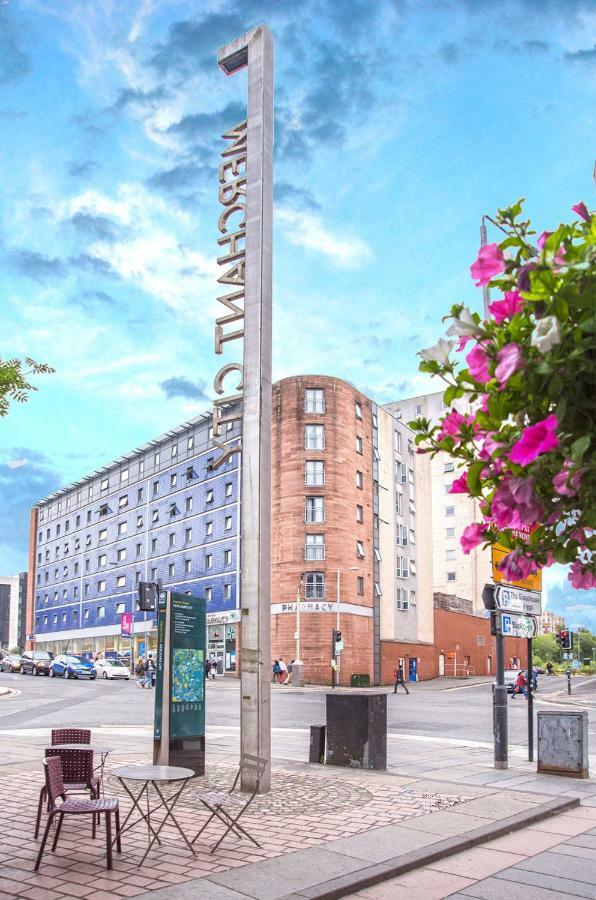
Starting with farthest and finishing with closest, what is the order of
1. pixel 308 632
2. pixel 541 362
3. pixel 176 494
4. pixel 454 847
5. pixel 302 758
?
pixel 176 494, pixel 308 632, pixel 302 758, pixel 454 847, pixel 541 362

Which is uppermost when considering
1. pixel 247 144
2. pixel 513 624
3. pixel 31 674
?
pixel 247 144

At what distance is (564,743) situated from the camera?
1252 centimetres

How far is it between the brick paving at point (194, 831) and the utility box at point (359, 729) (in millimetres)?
533

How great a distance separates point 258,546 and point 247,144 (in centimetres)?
563

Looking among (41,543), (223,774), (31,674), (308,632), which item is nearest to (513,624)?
(223,774)

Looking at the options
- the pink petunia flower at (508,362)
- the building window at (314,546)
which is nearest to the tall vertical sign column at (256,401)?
the pink petunia flower at (508,362)

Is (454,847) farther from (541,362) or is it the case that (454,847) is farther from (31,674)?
(31,674)

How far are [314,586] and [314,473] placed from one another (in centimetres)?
704

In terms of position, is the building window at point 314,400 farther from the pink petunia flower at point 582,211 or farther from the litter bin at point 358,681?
the pink petunia flower at point 582,211

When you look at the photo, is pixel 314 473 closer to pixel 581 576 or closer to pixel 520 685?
pixel 520 685

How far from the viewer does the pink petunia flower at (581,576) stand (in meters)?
3.19

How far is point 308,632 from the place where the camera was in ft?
173

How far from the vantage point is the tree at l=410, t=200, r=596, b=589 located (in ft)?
8.18

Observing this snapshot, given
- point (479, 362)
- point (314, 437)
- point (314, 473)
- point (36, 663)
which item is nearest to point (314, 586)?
point (314, 473)
